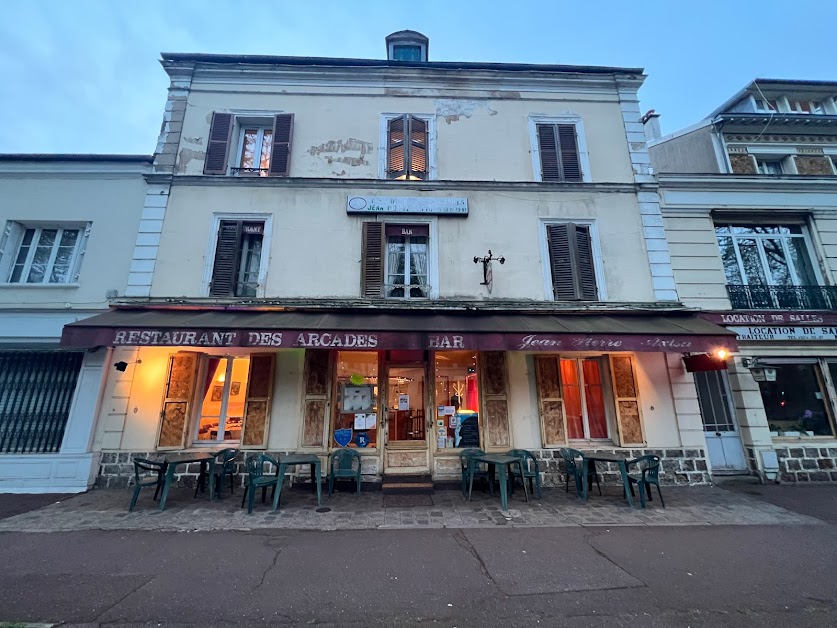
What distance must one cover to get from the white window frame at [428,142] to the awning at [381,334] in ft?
13.5

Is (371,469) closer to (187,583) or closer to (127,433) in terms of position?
(187,583)

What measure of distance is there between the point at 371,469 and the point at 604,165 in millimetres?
9476

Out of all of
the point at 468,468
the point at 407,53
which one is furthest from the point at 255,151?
the point at 468,468

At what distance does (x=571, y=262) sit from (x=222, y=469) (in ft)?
28.4

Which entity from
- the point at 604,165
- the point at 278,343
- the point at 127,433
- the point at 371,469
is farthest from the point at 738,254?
the point at 127,433

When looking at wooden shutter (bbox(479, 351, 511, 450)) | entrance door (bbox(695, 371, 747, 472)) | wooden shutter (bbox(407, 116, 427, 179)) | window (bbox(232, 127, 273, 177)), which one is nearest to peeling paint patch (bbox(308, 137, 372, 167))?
wooden shutter (bbox(407, 116, 427, 179))

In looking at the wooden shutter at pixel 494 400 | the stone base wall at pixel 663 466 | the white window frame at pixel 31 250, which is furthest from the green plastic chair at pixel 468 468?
the white window frame at pixel 31 250

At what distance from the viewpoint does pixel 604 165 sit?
8992 mm

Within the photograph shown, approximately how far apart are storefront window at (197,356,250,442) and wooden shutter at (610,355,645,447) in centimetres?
825

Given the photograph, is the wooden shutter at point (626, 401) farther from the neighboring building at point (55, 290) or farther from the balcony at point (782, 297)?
the neighboring building at point (55, 290)

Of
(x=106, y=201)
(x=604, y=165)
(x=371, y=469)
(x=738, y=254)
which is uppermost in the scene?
(x=604, y=165)

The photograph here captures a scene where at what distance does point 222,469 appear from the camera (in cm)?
641

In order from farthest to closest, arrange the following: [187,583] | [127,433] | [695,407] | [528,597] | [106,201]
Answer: [106,201]
[695,407]
[127,433]
[187,583]
[528,597]

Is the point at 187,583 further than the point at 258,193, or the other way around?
the point at 258,193
